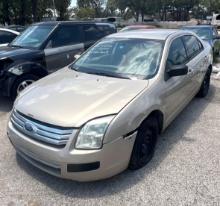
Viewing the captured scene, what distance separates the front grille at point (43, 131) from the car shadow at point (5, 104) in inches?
103

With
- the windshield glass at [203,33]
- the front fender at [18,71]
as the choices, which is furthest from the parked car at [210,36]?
the front fender at [18,71]

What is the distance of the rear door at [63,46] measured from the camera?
650cm

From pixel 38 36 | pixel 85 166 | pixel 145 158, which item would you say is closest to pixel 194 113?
pixel 145 158

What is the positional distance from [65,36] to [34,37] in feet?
2.32

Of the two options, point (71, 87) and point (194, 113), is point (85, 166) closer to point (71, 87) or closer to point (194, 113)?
point (71, 87)

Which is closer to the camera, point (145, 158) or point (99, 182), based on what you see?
point (99, 182)

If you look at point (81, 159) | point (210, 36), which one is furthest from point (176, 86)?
point (210, 36)

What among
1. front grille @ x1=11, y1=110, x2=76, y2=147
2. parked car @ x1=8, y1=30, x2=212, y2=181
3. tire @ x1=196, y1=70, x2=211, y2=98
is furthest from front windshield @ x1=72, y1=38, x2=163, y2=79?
tire @ x1=196, y1=70, x2=211, y2=98

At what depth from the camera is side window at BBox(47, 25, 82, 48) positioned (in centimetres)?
661

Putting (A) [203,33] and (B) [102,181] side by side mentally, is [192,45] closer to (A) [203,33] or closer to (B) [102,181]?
(B) [102,181]

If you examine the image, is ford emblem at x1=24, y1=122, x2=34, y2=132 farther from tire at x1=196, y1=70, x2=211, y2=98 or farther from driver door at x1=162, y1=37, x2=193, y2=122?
tire at x1=196, y1=70, x2=211, y2=98

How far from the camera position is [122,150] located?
9.96ft

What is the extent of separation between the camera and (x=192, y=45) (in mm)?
5395

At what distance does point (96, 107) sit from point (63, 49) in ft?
13.0
